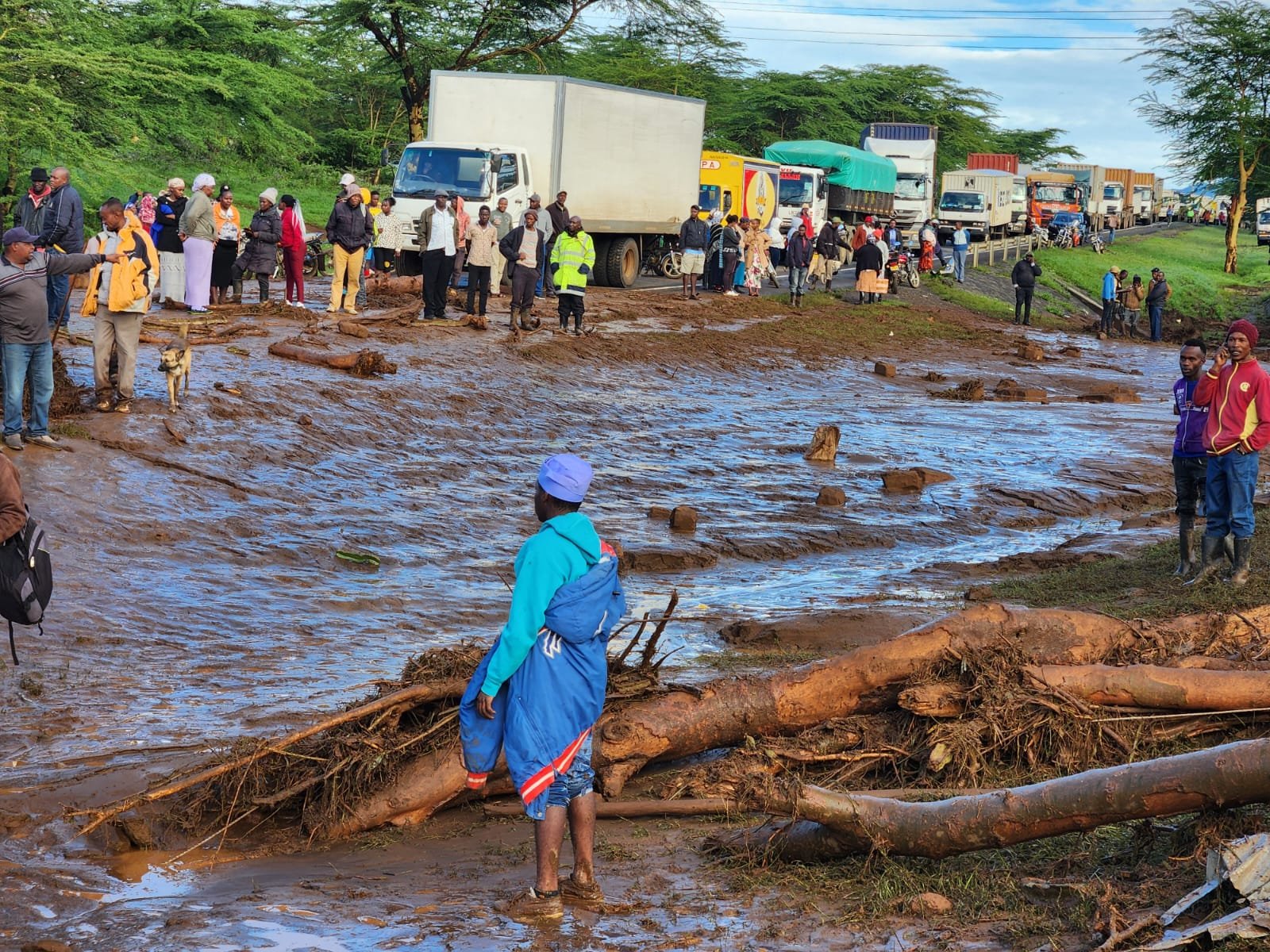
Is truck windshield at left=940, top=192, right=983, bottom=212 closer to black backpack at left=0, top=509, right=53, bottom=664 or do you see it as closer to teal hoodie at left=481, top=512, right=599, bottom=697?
black backpack at left=0, top=509, right=53, bottom=664

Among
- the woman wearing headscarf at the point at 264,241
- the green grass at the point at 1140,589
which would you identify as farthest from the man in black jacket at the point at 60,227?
the green grass at the point at 1140,589

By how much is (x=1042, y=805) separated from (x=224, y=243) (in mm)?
15807

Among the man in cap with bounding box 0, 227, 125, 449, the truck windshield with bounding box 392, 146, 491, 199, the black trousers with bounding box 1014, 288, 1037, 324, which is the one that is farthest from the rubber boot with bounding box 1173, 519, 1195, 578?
the black trousers with bounding box 1014, 288, 1037, 324

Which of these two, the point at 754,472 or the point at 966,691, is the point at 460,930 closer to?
the point at 966,691

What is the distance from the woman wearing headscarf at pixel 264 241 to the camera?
57.7 feet

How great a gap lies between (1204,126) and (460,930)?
52949 mm

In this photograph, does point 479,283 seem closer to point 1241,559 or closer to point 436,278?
point 436,278

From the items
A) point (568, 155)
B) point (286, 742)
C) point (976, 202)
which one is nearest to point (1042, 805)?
point (286, 742)

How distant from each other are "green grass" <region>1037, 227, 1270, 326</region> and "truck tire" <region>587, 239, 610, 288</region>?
1792cm

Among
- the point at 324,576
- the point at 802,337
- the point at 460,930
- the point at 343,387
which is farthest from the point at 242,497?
the point at 802,337

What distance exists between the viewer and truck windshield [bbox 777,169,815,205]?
121ft

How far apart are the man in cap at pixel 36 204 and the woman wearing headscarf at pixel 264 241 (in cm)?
427

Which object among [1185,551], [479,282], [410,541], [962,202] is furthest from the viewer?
[962,202]

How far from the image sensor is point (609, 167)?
1025 inches
